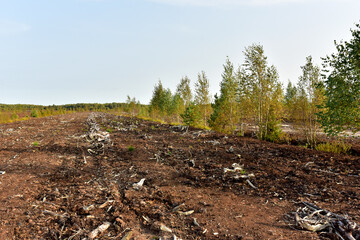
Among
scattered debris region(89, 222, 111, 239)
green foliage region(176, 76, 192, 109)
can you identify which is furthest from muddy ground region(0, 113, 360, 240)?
green foliage region(176, 76, 192, 109)

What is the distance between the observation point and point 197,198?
5.55 m

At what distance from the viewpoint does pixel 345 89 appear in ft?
30.5

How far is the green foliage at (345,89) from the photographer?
9.16m

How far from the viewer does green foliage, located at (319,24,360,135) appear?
916 centimetres

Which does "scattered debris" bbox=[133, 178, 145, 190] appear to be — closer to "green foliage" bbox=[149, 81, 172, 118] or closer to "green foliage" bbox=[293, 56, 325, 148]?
"green foliage" bbox=[293, 56, 325, 148]

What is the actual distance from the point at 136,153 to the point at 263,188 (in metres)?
6.49

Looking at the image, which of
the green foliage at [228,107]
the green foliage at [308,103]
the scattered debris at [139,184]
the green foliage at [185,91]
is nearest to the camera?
the scattered debris at [139,184]

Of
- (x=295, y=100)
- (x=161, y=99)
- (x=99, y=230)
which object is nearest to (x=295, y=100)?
(x=295, y=100)

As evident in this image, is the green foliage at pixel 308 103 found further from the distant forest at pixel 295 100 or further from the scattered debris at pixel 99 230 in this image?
the scattered debris at pixel 99 230

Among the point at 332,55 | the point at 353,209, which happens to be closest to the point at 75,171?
the point at 353,209

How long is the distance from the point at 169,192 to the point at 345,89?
9.91 meters

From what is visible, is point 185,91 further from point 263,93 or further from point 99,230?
point 99,230

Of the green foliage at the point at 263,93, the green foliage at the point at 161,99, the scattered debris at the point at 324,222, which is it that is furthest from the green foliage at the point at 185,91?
the scattered debris at the point at 324,222

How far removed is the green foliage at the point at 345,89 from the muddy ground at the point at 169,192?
6.49ft
